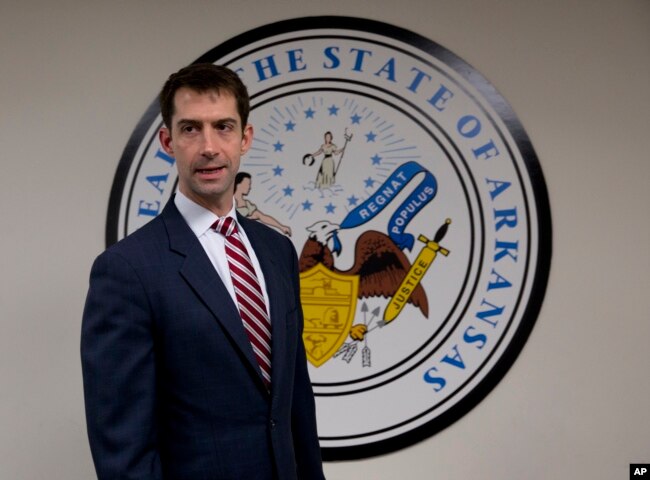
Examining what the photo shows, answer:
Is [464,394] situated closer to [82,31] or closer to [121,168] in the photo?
[121,168]

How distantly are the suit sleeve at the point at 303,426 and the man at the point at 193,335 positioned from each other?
4.9 inches

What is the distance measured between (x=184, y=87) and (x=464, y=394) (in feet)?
4.25

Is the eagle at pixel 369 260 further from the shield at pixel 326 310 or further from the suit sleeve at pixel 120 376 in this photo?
the suit sleeve at pixel 120 376

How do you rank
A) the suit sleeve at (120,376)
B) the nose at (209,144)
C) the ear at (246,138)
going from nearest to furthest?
the suit sleeve at (120,376)
the nose at (209,144)
the ear at (246,138)

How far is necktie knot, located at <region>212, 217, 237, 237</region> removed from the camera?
163cm

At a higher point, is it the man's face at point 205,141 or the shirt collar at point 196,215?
the man's face at point 205,141

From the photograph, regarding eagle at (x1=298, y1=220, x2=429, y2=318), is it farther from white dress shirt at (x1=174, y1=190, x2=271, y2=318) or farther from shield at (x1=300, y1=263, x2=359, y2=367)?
white dress shirt at (x1=174, y1=190, x2=271, y2=318)

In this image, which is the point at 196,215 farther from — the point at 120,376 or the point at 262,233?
the point at 120,376

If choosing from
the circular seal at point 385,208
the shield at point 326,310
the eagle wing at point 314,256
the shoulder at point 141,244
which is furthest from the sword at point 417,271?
the shoulder at point 141,244

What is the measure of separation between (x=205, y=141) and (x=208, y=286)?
0.29m

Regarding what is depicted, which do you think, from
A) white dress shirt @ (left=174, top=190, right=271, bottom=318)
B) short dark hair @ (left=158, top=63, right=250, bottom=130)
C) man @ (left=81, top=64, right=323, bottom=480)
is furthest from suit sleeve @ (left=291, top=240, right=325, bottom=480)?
short dark hair @ (left=158, top=63, right=250, bottom=130)

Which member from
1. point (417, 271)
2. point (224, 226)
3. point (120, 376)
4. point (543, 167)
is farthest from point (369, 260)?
point (120, 376)

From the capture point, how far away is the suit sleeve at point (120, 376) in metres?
1.44

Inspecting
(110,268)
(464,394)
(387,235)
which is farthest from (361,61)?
(110,268)
